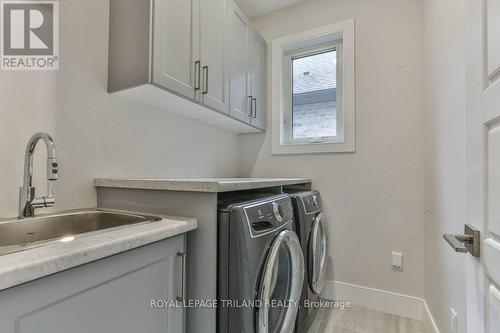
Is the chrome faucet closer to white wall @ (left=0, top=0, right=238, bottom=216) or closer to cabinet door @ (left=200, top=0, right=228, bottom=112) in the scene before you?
white wall @ (left=0, top=0, right=238, bottom=216)

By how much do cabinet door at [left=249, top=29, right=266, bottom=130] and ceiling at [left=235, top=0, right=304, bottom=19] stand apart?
317 millimetres

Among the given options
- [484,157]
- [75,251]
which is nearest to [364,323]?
[484,157]

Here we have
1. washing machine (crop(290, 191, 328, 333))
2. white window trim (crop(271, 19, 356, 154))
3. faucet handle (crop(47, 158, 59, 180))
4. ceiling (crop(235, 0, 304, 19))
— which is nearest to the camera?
faucet handle (crop(47, 158, 59, 180))

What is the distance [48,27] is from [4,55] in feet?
0.81

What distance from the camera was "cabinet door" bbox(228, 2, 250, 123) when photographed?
6.15 ft

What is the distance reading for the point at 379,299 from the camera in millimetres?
1905

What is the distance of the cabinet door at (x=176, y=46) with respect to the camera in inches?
49.4

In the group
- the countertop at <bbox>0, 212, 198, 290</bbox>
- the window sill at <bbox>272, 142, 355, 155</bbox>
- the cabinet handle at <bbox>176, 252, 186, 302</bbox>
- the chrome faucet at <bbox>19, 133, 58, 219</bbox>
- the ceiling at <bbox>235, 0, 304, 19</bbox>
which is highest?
the ceiling at <bbox>235, 0, 304, 19</bbox>

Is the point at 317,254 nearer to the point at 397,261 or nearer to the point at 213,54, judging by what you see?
the point at 397,261

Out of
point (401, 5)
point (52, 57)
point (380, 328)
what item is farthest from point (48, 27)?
point (380, 328)

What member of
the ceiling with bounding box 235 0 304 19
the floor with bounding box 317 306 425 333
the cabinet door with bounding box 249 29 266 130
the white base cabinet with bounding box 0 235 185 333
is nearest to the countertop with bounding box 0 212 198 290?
the white base cabinet with bounding box 0 235 185 333

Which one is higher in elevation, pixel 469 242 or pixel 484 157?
pixel 484 157

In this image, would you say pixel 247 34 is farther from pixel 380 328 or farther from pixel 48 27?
pixel 380 328

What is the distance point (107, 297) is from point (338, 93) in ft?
7.17
